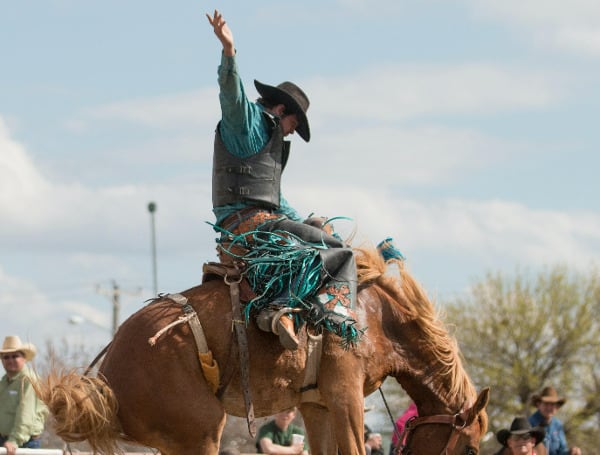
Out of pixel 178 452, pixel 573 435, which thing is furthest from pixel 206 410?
pixel 573 435

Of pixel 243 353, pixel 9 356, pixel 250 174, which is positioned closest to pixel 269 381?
pixel 243 353

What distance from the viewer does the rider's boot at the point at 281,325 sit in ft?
23.6

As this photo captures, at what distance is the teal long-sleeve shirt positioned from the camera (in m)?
7.11

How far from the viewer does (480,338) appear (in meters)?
41.5

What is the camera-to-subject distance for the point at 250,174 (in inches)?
295

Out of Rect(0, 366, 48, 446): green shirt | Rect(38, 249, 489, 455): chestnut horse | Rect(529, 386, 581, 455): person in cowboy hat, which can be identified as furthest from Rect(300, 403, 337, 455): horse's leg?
Rect(529, 386, 581, 455): person in cowboy hat

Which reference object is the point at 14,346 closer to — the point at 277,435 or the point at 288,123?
the point at 277,435

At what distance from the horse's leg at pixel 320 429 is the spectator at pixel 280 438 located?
3117 millimetres

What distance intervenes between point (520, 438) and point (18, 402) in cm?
460

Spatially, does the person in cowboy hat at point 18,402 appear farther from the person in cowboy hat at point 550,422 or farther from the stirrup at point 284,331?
the person in cowboy hat at point 550,422


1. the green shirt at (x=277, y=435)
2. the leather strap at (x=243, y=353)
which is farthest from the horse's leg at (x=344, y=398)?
the green shirt at (x=277, y=435)

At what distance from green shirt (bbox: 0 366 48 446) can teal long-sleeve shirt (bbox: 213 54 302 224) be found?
3.81 m

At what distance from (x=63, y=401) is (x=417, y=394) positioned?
8.27 ft

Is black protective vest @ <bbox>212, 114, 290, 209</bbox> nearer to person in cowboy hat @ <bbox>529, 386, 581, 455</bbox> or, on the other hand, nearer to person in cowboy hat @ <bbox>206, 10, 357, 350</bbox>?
person in cowboy hat @ <bbox>206, 10, 357, 350</bbox>
